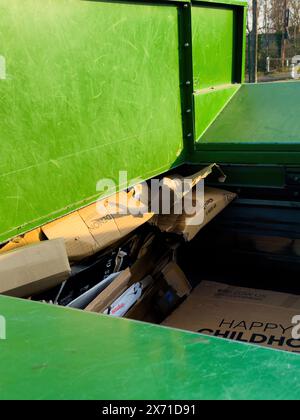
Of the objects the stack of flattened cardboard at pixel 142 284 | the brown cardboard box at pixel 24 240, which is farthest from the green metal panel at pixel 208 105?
the brown cardboard box at pixel 24 240

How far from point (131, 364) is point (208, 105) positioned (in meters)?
2.09

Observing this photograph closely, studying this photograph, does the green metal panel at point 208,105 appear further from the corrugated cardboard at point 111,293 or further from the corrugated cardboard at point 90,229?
the corrugated cardboard at point 111,293

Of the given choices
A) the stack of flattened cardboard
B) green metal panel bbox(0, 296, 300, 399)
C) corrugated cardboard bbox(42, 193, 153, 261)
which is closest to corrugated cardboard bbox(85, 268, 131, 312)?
the stack of flattened cardboard

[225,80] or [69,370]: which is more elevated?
[225,80]

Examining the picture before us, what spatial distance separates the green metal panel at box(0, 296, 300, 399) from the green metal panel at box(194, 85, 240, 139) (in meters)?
1.80

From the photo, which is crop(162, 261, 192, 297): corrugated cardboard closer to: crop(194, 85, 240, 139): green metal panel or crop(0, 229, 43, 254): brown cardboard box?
crop(194, 85, 240, 139): green metal panel

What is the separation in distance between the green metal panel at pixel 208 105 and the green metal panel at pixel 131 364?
180 cm

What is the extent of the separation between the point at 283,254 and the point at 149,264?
799 mm

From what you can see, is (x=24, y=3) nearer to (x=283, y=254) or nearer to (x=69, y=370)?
(x=69, y=370)

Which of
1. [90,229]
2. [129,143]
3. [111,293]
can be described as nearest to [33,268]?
[90,229]

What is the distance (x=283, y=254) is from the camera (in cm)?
263

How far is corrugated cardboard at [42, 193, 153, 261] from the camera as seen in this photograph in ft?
6.00

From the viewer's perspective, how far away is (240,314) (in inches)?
98.3
